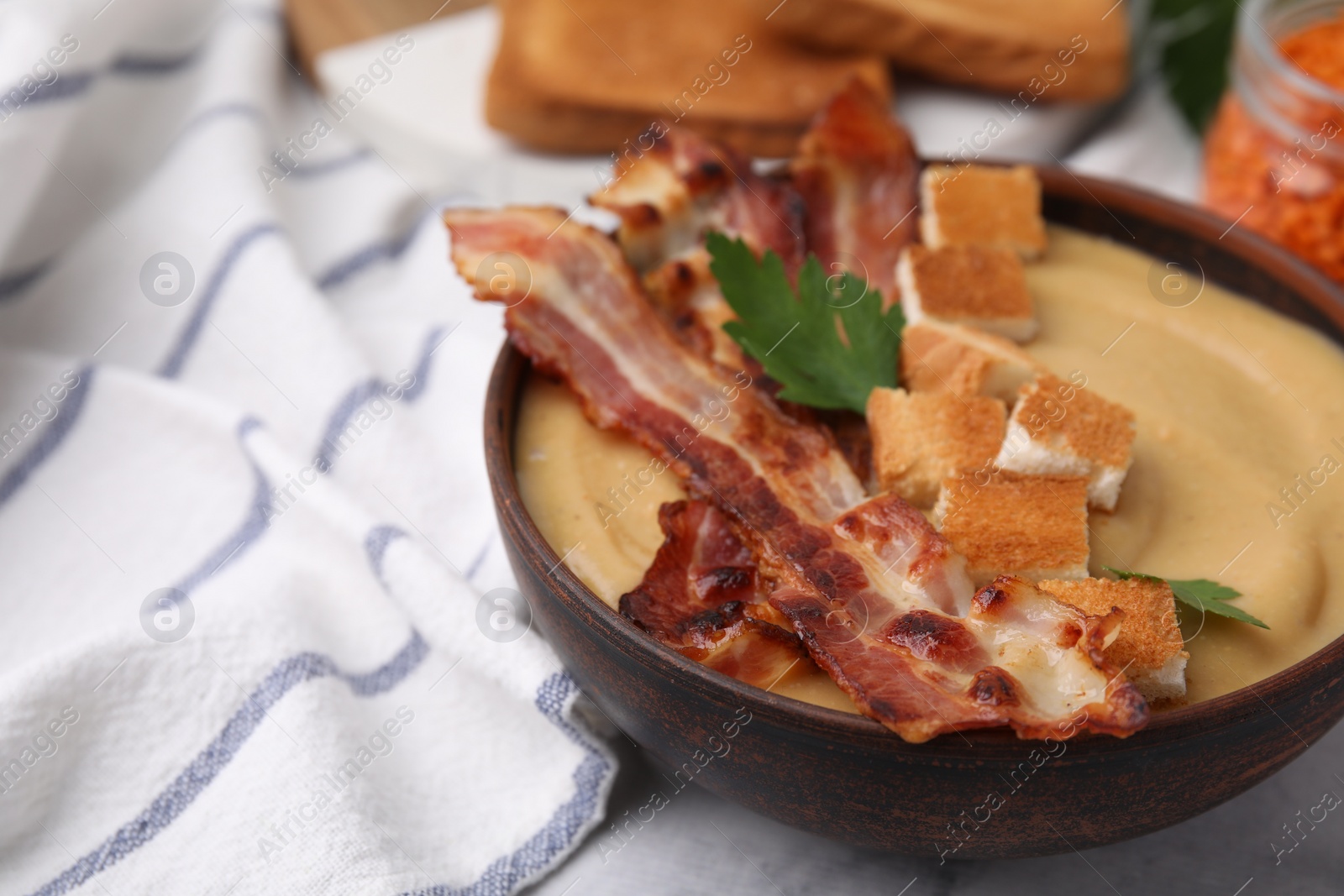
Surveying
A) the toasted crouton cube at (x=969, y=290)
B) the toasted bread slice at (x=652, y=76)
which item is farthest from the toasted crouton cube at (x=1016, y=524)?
the toasted bread slice at (x=652, y=76)

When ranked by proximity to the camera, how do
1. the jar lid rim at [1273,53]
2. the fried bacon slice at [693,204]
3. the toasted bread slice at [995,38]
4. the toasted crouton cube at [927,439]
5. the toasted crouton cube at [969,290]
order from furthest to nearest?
the toasted bread slice at [995,38]
the jar lid rim at [1273,53]
the fried bacon slice at [693,204]
the toasted crouton cube at [969,290]
the toasted crouton cube at [927,439]

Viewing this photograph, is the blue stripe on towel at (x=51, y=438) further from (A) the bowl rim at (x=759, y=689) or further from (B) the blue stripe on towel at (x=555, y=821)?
(B) the blue stripe on towel at (x=555, y=821)

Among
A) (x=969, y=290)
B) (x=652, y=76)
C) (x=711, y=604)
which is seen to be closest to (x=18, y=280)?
(x=652, y=76)

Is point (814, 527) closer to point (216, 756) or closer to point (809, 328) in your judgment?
point (809, 328)

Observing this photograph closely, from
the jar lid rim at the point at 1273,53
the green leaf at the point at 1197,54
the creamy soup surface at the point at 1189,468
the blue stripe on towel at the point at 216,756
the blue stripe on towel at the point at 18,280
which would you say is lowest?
the green leaf at the point at 1197,54

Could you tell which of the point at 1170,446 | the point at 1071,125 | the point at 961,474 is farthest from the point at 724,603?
the point at 1071,125

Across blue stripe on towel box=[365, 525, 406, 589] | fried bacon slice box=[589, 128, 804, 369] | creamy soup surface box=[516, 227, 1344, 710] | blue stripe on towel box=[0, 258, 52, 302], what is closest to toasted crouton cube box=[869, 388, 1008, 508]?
creamy soup surface box=[516, 227, 1344, 710]
